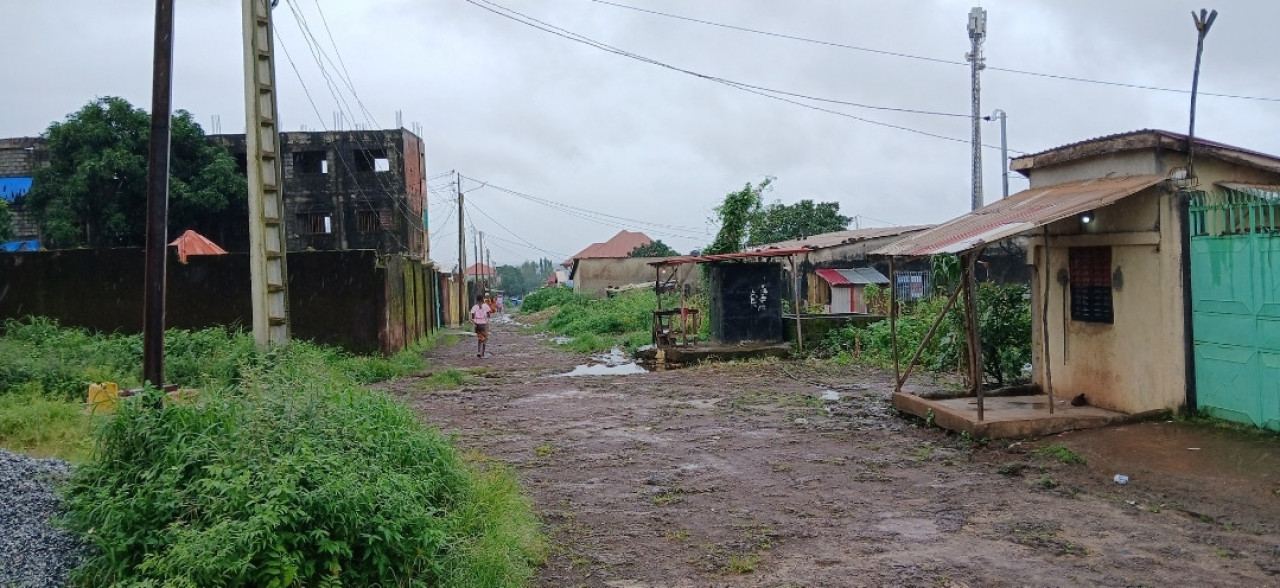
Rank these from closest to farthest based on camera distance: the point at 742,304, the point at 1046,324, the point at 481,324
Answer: the point at 1046,324 → the point at 742,304 → the point at 481,324

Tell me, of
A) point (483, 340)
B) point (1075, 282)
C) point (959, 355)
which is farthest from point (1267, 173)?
point (483, 340)

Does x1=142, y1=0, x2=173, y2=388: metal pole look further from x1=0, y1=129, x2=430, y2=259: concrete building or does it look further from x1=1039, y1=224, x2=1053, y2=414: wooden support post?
x1=0, y1=129, x2=430, y2=259: concrete building

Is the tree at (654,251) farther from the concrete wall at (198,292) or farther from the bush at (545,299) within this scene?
the concrete wall at (198,292)

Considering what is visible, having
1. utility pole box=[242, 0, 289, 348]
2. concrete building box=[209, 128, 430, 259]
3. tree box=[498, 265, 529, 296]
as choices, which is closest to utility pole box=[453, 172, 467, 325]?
concrete building box=[209, 128, 430, 259]

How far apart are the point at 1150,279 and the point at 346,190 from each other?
34.7 meters

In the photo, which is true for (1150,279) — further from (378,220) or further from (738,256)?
(378,220)

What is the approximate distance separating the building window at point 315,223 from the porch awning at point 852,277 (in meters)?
23.3

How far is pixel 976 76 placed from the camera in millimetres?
24312

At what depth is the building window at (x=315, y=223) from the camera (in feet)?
126

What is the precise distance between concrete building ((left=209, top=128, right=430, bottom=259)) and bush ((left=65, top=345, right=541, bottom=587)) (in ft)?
110

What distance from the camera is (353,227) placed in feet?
126

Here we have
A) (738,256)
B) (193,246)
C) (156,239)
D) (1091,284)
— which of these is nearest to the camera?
(156,239)

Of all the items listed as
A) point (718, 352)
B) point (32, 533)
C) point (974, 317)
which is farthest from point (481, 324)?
point (32, 533)

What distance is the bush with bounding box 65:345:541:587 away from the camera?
416 centimetres
